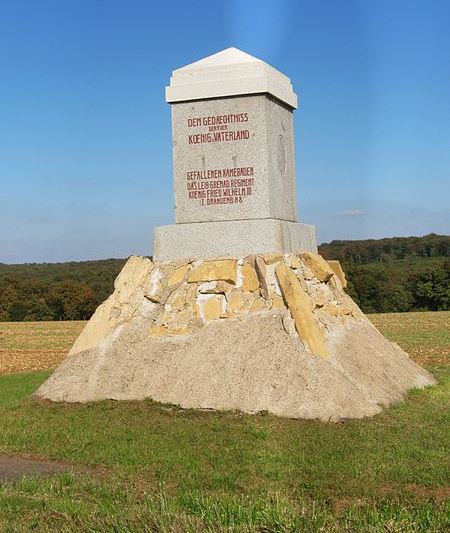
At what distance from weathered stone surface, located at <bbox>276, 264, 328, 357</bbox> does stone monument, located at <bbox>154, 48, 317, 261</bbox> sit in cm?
58

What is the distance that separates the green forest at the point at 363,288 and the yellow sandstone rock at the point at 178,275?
123 ft

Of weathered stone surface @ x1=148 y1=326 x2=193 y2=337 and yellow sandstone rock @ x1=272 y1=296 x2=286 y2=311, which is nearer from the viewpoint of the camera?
yellow sandstone rock @ x1=272 y1=296 x2=286 y2=311

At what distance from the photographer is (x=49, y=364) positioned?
20609 mm

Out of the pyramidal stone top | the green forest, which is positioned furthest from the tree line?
the pyramidal stone top

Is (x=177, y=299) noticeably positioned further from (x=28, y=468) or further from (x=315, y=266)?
(x=28, y=468)

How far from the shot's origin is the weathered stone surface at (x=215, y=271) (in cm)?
1102

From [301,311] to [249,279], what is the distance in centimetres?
93

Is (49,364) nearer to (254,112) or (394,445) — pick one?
(254,112)

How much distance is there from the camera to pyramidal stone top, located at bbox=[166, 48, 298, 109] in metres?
11.3

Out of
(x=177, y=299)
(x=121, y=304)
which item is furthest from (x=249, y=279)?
(x=121, y=304)

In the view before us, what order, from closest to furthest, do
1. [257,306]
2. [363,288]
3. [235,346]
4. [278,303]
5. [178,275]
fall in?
1. [235,346]
2. [278,303]
3. [257,306]
4. [178,275]
5. [363,288]

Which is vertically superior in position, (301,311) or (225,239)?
(225,239)

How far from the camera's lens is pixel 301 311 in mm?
10430

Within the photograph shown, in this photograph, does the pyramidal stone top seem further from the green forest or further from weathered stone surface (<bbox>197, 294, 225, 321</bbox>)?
the green forest
